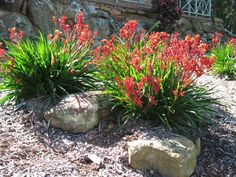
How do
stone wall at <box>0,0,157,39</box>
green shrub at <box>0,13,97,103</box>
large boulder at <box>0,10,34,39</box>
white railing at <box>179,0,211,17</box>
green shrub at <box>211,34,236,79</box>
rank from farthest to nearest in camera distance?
white railing at <box>179,0,211,17</box>
stone wall at <box>0,0,157,39</box>
large boulder at <box>0,10,34,39</box>
green shrub at <box>211,34,236,79</box>
green shrub at <box>0,13,97,103</box>

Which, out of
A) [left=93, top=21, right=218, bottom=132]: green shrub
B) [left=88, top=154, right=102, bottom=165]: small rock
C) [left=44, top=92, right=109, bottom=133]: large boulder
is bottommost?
[left=88, top=154, right=102, bottom=165]: small rock

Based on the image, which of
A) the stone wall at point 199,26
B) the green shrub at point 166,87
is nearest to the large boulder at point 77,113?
the green shrub at point 166,87

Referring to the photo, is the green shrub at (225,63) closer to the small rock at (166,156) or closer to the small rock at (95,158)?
the small rock at (166,156)

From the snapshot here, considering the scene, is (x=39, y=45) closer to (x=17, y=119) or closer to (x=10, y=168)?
(x=17, y=119)

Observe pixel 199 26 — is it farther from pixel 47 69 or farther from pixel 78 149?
pixel 78 149

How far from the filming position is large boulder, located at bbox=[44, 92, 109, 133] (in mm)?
3184

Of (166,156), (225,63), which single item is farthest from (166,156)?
(225,63)

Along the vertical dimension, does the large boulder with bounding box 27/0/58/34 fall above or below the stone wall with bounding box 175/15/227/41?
above

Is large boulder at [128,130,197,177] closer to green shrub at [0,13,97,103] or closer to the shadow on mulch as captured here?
the shadow on mulch

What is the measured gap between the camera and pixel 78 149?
9.73 feet

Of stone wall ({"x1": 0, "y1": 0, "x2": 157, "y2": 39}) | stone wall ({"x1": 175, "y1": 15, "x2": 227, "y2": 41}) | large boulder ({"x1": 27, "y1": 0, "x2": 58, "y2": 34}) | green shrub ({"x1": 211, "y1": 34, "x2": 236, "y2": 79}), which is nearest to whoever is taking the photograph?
green shrub ({"x1": 211, "y1": 34, "x2": 236, "y2": 79})

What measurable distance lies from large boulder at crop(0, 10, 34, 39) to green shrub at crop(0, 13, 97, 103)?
3.45 metres

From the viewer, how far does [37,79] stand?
3.53 m

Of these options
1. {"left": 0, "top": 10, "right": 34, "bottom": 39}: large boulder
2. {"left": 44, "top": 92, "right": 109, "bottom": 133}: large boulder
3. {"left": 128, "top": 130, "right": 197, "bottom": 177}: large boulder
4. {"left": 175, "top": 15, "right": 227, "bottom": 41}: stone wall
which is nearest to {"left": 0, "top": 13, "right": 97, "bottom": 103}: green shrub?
{"left": 44, "top": 92, "right": 109, "bottom": 133}: large boulder
